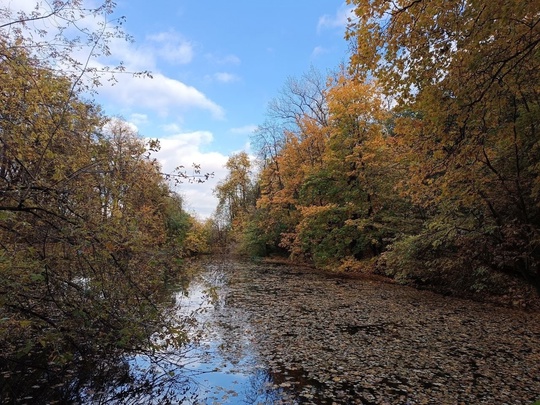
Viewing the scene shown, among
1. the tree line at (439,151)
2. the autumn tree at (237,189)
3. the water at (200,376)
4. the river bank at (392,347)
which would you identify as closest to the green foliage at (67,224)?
the water at (200,376)

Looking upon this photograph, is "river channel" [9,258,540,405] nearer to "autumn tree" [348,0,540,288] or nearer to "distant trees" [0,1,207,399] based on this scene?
"distant trees" [0,1,207,399]

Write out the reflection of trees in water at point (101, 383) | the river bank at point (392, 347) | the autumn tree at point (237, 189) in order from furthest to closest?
1. the autumn tree at point (237, 189)
2. the river bank at point (392, 347)
3. the reflection of trees in water at point (101, 383)

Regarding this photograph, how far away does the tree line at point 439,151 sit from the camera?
225 inches

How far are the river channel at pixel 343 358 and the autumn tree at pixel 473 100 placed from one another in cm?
226

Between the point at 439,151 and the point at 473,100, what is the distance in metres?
1.42

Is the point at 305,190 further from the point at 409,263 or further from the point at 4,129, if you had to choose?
the point at 4,129

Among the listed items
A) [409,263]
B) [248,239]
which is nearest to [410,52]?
[409,263]

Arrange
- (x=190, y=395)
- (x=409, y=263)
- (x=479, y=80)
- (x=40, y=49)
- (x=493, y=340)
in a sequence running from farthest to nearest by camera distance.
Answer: (x=409, y=263), (x=493, y=340), (x=479, y=80), (x=190, y=395), (x=40, y=49)

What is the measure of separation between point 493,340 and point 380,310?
3264mm

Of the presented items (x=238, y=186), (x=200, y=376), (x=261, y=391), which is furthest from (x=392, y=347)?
(x=238, y=186)

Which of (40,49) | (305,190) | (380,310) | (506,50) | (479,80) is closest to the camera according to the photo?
(40,49)

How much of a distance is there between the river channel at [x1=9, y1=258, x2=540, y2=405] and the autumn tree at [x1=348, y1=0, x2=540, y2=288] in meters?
2.26

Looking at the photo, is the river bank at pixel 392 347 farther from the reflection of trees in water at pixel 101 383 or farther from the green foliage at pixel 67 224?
the green foliage at pixel 67 224

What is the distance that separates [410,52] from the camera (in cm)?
623
